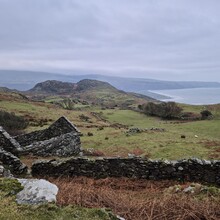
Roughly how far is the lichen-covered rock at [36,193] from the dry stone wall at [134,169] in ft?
18.1

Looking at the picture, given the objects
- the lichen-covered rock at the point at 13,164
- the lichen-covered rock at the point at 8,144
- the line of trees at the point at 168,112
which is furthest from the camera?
the line of trees at the point at 168,112

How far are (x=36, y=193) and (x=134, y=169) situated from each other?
6.88 meters

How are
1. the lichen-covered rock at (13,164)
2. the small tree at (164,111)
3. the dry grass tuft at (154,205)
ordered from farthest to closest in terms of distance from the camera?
the small tree at (164,111), the lichen-covered rock at (13,164), the dry grass tuft at (154,205)

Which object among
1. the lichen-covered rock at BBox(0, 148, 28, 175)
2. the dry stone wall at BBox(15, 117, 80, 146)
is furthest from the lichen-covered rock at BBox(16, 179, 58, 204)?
the dry stone wall at BBox(15, 117, 80, 146)

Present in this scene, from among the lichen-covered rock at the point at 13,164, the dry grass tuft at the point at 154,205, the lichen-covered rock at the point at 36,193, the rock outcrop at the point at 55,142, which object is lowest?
the rock outcrop at the point at 55,142

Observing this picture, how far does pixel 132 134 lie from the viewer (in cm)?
3831

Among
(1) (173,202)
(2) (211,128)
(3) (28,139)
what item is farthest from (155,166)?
(2) (211,128)

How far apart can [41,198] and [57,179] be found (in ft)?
19.1

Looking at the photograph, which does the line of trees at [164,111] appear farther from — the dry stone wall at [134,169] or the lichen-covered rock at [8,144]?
the dry stone wall at [134,169]

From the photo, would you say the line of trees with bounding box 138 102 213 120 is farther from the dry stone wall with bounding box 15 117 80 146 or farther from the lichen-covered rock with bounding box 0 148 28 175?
the lichen-covered rock with bounding box 0 148 28 175

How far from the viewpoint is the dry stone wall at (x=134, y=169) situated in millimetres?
14344

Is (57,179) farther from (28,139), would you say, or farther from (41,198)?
(28,139)

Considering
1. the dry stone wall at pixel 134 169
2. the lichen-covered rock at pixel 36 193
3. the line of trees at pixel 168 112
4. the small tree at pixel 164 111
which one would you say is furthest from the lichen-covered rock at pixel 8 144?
the small tree at pixel 164 111

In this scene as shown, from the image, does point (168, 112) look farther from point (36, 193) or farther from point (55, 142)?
point (36, 193)
